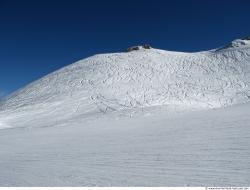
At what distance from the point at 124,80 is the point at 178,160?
32248 millimetres

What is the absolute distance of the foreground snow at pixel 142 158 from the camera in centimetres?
741

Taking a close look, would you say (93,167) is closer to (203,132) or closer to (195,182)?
(195,182)

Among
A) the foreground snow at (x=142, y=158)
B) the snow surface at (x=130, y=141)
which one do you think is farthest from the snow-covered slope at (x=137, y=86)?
the foreground snow at (x=142, y=158)

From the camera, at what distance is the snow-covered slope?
2962cm

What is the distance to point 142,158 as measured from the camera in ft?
31.0

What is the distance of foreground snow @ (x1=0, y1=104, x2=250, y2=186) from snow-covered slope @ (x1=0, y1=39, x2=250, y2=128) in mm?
12210

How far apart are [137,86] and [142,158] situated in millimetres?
28910

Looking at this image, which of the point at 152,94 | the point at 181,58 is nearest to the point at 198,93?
the point at 152,94

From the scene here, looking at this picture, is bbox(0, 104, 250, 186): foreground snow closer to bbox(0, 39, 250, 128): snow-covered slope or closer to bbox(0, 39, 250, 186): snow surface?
bbox(0, 39, 250, 186): snow surface

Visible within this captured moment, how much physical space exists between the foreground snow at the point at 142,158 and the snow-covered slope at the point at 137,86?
40.1ft

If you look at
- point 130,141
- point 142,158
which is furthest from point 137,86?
point 142,158

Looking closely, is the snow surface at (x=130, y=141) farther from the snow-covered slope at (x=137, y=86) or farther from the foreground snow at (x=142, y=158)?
the snow-covered slope at (x=137, y=86)

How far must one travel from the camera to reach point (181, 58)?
177 feet

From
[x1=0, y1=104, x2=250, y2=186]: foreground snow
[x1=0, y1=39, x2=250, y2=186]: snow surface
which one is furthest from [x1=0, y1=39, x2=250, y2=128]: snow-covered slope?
[x1=0, y1=104, x2=250, y2=186]: foreground snow
